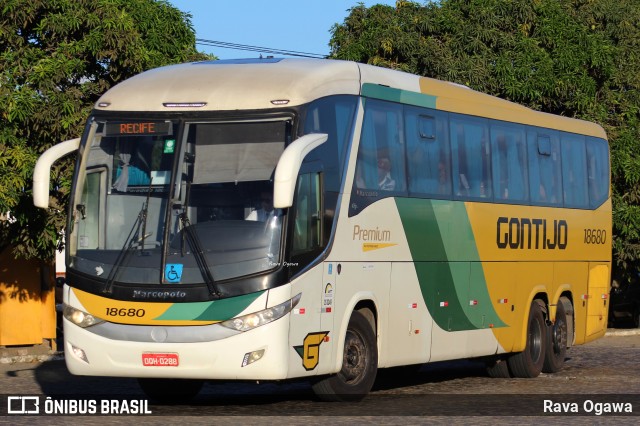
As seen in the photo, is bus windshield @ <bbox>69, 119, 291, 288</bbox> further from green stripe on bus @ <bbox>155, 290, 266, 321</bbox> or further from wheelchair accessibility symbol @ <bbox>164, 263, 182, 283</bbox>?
green stripe on bus @ <bbox>155, 290, 266, 321</bbox>

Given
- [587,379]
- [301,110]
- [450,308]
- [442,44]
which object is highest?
[442,44]

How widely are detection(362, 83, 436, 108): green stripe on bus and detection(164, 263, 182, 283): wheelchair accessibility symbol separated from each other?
3.22m

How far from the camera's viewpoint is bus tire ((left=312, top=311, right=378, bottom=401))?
14.4m

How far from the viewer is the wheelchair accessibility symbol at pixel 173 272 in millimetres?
13125

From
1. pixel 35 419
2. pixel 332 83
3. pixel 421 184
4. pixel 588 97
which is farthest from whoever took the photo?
pixel 588 97

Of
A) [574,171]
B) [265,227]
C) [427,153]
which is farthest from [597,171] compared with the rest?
[265,227]

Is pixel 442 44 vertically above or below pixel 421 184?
above

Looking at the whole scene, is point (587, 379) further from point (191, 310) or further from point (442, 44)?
point (442, 44)

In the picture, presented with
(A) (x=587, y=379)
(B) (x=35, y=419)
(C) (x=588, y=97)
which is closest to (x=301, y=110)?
(B) (x=35, y=419)

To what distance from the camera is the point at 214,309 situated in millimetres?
12969

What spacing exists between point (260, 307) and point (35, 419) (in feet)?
7.90

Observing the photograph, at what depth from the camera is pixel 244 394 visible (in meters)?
16.3

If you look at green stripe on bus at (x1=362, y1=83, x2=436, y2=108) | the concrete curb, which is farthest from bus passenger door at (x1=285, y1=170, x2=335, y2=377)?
the concrete curb

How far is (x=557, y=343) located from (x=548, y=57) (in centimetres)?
1085
